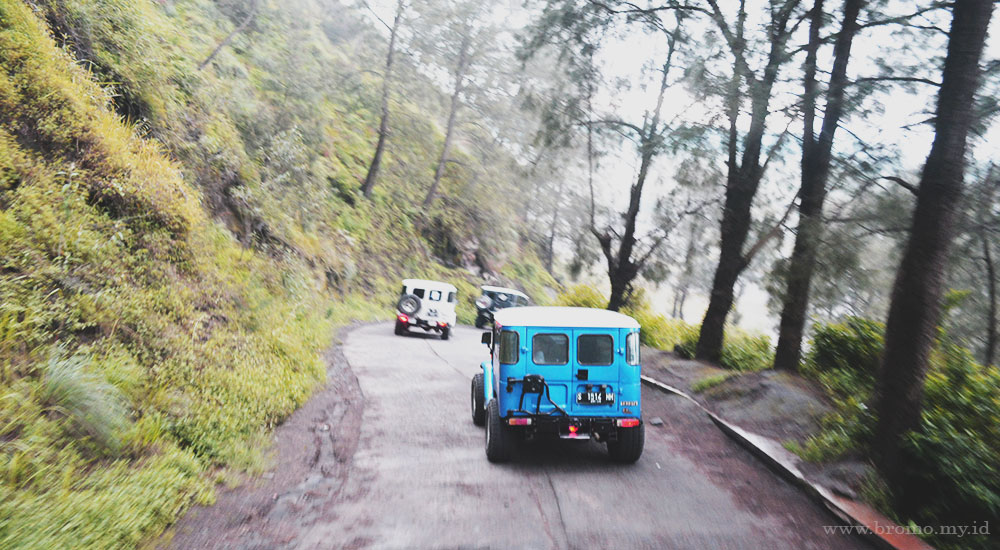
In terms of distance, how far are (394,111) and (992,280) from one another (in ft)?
91.3

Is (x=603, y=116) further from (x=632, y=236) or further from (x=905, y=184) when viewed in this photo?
(x=905, y=184)

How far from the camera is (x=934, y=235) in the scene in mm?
6473

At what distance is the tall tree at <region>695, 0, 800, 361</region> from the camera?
11.8 metres

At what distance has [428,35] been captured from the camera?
3044cm

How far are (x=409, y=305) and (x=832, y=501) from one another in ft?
50.1

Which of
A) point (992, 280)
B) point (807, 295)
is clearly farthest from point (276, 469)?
point (992, 280)

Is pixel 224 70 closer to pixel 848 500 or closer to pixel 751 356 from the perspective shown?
pixel 751 356

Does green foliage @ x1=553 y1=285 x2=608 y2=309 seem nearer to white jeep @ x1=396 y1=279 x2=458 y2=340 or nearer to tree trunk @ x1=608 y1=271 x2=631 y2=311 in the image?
tree trunk @ x1=608 y1=271 x2=631 y2=311

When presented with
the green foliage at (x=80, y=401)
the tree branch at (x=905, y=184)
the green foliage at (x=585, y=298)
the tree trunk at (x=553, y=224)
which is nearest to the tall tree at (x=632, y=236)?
the green foliage at (x=585, y=298)

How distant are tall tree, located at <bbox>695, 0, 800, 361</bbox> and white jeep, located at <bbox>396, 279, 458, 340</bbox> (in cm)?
929

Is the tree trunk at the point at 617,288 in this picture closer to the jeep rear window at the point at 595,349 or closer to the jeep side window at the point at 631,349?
the jeep side window at the point at 631,349

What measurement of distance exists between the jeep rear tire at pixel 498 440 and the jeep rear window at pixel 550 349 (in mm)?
840

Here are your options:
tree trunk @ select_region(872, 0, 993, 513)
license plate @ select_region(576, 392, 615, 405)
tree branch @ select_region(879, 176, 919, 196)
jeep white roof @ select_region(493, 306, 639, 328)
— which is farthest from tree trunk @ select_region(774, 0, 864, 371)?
license plate @ select_region(576, 392, 615, 405)

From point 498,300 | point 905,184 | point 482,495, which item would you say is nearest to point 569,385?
point 482,495
